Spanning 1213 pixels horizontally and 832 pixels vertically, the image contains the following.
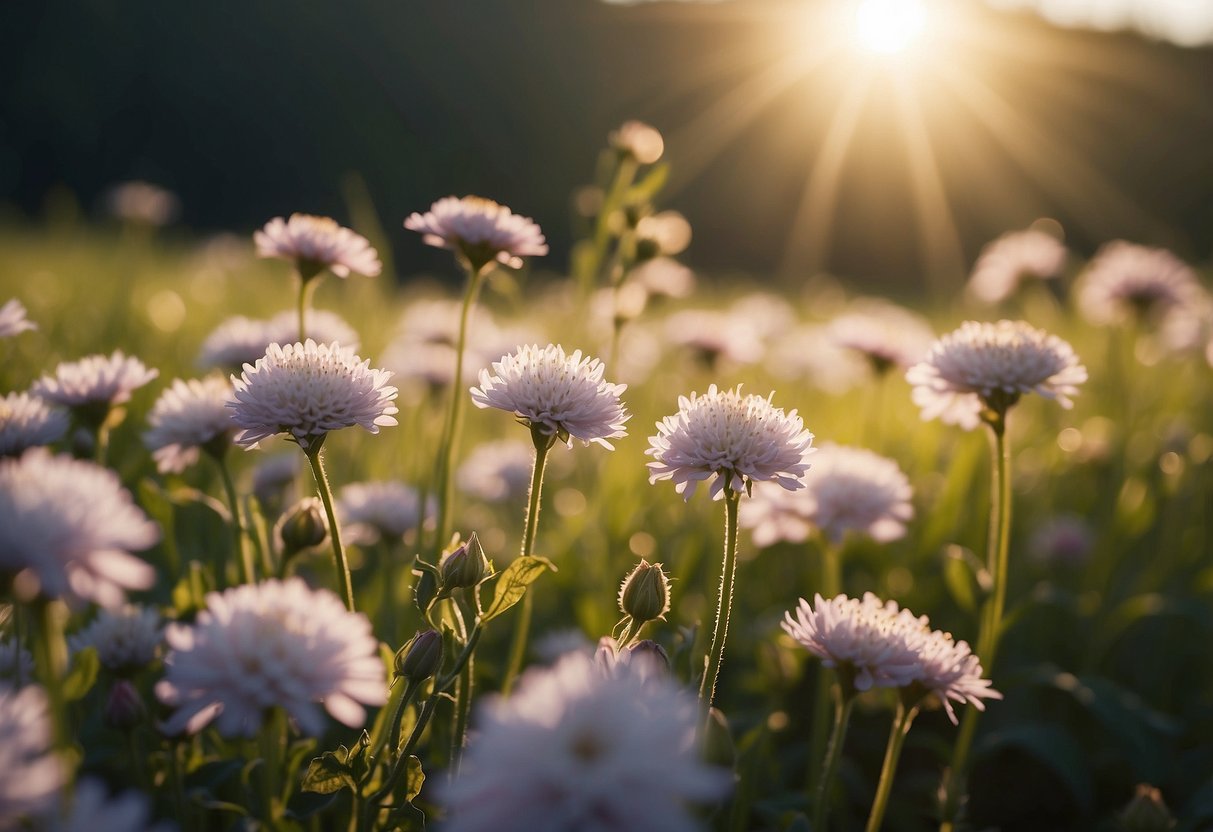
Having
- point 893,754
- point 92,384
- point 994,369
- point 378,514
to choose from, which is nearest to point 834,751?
point 893,754

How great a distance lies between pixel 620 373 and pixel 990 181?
12.8 meters

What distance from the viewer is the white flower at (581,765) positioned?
668 mm

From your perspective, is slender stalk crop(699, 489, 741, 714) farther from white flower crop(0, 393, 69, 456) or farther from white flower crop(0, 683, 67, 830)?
white flower crop(0, 393, 69, 456)

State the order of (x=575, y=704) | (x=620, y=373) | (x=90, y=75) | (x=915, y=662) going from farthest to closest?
(x=90, y=75) → (x=620, y=373) → (x=915, y=662) → (x=575, y=704)

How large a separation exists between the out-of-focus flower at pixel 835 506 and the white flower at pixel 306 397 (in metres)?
0.78

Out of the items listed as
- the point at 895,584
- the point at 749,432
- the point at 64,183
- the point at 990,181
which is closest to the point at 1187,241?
the point at 990,181

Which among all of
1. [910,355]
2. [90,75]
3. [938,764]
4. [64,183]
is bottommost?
[938,764]

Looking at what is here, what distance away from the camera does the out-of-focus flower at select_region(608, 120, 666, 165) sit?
1972mm

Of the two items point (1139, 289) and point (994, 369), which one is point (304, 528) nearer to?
point (994, 369)

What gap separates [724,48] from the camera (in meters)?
16.3

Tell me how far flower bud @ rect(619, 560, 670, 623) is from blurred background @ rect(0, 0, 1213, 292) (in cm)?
1265

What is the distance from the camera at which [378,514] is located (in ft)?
5.93

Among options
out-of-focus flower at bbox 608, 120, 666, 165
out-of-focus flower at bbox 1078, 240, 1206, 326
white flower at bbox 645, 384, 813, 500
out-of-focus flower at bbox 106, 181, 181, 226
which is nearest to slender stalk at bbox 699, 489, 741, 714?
white flower at bbox 645, 384, 813, 500

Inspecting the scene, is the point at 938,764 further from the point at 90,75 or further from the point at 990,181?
the point at 90,75
